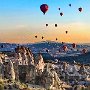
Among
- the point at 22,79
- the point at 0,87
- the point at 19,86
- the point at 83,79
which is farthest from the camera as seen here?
the point at 83,79

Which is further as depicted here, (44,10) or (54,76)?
(54,76)

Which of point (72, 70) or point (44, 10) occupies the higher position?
point (44, 10)

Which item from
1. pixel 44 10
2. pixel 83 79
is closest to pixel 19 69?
pixel 44 10

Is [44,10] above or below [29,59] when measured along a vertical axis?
above

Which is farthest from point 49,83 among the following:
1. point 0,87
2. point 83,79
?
point 83,79

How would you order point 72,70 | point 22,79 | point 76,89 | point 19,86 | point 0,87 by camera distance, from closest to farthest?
point 0,87
point 19,86
point 22,79
point 76,89
point 72,70

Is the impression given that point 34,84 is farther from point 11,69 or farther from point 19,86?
point 19,86

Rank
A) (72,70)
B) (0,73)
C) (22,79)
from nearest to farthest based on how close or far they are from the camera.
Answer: (0,73) → (22,79) → (72,70)

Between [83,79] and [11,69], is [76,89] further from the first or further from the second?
[83,79]

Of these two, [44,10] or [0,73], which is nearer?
[44,10]
